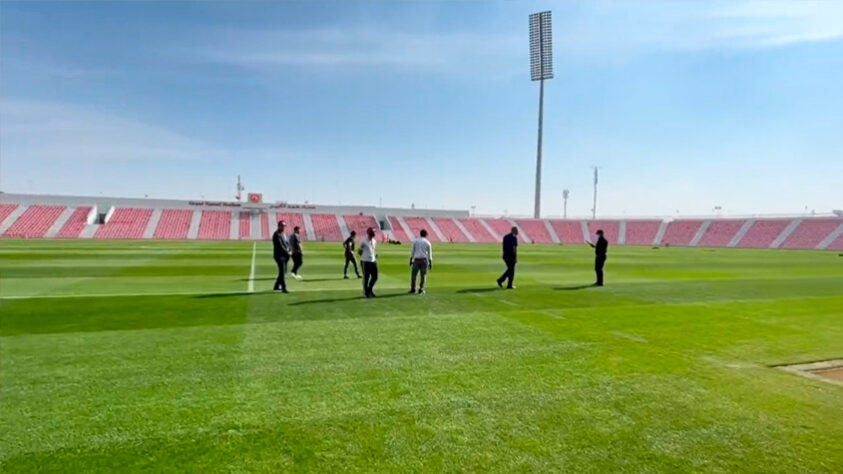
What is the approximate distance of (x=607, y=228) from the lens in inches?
3125

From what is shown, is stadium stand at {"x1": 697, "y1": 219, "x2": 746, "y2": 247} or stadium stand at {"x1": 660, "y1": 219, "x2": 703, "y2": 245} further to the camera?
stadium stand at {"x1": 660, "y1": 219, "x2": 703, "y2": 245}

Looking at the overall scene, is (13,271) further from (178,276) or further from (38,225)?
(38,225)

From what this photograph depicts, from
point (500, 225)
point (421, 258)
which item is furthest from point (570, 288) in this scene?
point (500, 225)

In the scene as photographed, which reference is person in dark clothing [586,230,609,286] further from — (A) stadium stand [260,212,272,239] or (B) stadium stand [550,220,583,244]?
(B) stadium stand [550,220,583,244]

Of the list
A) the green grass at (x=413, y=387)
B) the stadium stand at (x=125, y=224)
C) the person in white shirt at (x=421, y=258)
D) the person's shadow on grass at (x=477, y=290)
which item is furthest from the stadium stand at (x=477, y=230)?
the green grass at (x=413, y=387)

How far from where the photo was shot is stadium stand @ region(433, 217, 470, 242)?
7419 cm

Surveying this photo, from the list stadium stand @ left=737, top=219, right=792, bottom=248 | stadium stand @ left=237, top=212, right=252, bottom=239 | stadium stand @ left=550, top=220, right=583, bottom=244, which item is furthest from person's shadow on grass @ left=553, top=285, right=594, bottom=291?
stadium stand @ left=550, top=220, right=583, bottom=244

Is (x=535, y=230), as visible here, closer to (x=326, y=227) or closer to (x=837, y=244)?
(x=326, y=227)

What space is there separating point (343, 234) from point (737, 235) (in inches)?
2226

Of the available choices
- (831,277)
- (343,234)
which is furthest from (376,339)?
(343,234)

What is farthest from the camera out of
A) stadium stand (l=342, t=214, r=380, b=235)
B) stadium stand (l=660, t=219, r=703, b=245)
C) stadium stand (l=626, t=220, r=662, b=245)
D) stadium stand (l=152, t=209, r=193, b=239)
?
stadium stand (l=342, t=214, r=380, b=235)

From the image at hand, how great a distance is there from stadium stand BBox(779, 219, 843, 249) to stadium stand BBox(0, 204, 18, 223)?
328ft

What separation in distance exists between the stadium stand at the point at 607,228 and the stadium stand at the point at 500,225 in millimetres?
13156

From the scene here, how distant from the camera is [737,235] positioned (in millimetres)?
68312
